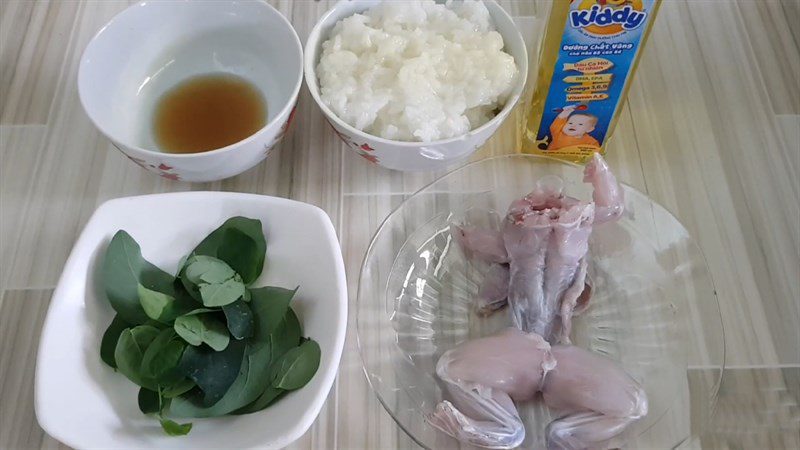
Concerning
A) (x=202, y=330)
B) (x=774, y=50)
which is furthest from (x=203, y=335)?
(x=774, y=50)

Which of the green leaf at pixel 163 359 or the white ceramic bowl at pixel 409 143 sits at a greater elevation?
the white ceramic bowl at pixel 409 143

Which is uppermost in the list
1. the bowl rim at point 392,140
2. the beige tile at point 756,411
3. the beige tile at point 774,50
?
the bowl rim at point 392,140

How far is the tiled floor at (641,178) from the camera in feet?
2.44

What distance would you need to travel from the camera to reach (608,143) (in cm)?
92

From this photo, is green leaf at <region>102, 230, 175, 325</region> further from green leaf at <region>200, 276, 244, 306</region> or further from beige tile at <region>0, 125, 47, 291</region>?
beige tile at <region>0, 125, 47, 291</region>

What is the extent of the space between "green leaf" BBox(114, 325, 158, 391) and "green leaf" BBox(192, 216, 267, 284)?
0.12 m

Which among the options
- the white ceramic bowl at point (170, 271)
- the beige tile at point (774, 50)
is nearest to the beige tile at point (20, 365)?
the white ceramic bowl at point (170, 271)

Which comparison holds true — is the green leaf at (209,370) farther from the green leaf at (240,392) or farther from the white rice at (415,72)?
the white rice at (415,72)

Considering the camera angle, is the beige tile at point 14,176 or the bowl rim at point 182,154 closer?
the bowl rim at point 182,154

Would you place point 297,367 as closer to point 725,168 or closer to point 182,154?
point 182,154

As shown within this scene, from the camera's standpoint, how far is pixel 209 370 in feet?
2.12

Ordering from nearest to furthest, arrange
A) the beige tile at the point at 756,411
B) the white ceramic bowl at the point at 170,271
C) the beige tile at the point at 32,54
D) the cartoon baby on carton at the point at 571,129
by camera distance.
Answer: the white ceramic bowl at the point at 170,271 < the beige tile at the point at 756,411 < the cartoon baby on carton at the point at 571,129 < the beige tile at the point at 32,54

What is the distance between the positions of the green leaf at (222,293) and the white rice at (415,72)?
247mm

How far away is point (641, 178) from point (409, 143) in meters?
0.35
